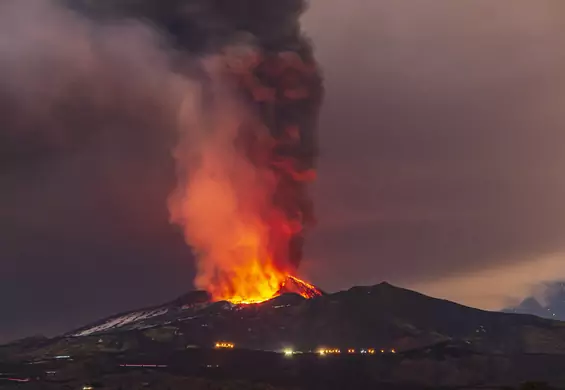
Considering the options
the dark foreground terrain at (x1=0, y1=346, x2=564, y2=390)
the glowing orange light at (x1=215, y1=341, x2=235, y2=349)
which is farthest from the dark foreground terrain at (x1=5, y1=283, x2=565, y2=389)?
the glowing orange light at (x1=215, y1=341, x2=235, y2=349)

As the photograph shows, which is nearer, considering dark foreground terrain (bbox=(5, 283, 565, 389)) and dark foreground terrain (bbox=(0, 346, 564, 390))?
dark foreground terrain (bbox=(0, 346, 564, 390))

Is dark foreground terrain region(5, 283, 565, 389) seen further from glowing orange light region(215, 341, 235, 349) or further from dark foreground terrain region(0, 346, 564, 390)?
glowing orange light region(215, 341, 235, 349)

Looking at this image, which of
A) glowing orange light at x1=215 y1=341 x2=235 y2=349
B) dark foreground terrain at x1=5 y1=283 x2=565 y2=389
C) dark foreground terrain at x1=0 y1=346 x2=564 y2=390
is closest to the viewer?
dark foreground terrain at x1=0 y1=346 x2=564 y2=390

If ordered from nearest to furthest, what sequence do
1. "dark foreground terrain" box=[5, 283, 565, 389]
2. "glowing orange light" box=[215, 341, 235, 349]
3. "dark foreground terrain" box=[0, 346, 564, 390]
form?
"dark foreground terrain" box=[0, 346, 564, 390] < "dark foreground terrain" box=[5, 283, 565, 389] < "glowing orange light" box=[215, 341, 235, 349]

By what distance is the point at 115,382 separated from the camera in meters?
143

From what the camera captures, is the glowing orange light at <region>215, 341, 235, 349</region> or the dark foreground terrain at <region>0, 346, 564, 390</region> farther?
the glowing orange light at <region>215, 341, 235, 349</region>

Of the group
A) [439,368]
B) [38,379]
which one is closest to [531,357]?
[439,368]

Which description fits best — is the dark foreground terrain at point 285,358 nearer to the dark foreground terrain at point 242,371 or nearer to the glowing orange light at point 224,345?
the dark foreground terrain at point 242,371

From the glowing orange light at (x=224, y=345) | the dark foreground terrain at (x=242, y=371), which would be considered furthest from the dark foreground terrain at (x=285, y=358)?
the glowing orange light at (x=224, y=345)

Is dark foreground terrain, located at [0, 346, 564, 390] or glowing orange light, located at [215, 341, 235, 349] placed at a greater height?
glowing orange light, located at [215, 341, 235, 349]

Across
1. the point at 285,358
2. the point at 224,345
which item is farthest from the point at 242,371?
the point at 224,345

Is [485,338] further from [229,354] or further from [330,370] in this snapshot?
[229,354]

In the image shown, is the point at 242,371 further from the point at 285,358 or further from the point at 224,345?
the point at 224,345

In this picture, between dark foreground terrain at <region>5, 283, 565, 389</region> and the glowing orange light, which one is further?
the glowing orange light
